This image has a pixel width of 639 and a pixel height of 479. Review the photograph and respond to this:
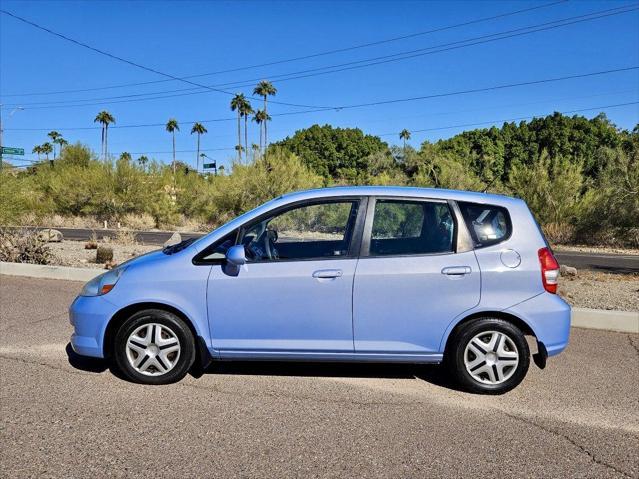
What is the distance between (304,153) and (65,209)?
108 ft

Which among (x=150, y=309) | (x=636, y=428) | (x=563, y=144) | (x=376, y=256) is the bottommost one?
(x=636, y=428)

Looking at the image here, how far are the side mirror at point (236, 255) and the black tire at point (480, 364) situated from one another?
6.19 ft

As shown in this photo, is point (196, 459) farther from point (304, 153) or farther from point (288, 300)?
point (304, 153)

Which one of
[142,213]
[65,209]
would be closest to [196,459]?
[142,213]

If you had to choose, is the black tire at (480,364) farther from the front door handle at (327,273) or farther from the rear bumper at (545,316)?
the front door handle at (327,273)

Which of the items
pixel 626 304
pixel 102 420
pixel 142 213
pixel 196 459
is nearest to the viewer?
pixel 196 459

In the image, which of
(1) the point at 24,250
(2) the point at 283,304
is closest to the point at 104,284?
(2) the point at 283,304

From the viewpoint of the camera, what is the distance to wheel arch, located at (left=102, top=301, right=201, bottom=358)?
4465mm

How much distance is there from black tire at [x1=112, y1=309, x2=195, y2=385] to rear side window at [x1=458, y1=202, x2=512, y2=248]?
8.36ft

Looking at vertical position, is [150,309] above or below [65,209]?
below

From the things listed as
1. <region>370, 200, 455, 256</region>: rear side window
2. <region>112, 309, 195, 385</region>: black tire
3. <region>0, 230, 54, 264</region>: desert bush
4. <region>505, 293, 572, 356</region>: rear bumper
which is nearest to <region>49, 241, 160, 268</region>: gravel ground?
<region>0, 230, 54, 264</region>: desert bush

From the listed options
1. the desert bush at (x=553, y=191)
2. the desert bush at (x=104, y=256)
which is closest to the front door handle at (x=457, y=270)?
the desert bush at (x=104, y=256)

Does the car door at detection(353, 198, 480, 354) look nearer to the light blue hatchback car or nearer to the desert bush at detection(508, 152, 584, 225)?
the light blue hatchback car

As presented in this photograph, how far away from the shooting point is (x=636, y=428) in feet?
12.6
